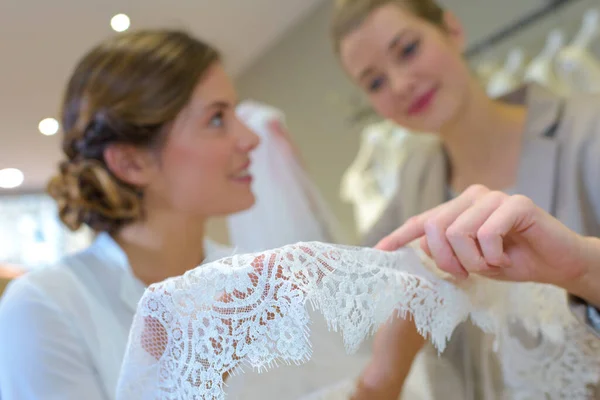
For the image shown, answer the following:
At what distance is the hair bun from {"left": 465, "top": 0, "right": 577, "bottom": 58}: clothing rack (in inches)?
34.4

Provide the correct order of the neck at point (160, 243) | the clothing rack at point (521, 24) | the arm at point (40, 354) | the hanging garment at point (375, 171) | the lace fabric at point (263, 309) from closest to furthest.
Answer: the lace fabric at point (263, 309) < the arm at point (40, 354) < the neck at point (160, 243) < the clothing rack at point (521, 24) < the hanging garment at point (375, 171)

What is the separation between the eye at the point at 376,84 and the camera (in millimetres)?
816

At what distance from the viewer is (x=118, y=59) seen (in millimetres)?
581

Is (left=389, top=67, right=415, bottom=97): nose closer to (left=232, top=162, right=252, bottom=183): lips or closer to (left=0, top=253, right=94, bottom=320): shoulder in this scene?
(left=232, top=162, right=252, bottom=183): lips

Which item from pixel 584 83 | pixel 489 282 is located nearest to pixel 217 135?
pixel 489 282

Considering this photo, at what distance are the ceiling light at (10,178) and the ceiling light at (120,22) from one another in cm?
17

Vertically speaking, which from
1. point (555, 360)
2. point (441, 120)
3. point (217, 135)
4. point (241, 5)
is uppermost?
point (241, 5)

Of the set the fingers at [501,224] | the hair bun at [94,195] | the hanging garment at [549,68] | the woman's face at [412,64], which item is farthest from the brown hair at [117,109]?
the hanging garment at [549,68]

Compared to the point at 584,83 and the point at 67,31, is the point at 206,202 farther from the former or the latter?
the point at 584,83

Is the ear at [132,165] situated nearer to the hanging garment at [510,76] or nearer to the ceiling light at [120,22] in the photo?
the ceiling light at [120,22]

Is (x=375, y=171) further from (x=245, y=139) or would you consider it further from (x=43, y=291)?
(x=43, y=291)

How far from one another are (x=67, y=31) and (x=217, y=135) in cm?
19

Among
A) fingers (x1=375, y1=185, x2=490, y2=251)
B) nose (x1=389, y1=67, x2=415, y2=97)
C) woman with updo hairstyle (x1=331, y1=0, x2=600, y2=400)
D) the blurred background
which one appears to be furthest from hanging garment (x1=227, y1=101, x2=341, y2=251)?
fingers (x1=375, y1=185, x2=490, y2=251)

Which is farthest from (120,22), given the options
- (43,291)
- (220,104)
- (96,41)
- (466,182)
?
(466,182)
